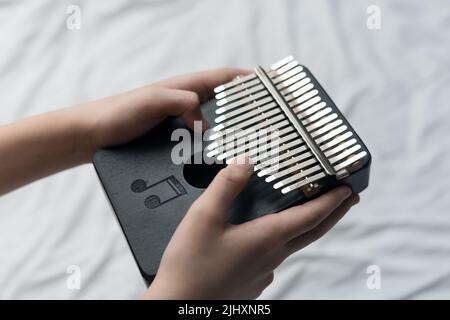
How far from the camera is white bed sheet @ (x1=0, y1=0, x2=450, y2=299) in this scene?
1.00 metres

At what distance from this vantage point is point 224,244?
73 cm

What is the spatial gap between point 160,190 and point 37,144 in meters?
0.21

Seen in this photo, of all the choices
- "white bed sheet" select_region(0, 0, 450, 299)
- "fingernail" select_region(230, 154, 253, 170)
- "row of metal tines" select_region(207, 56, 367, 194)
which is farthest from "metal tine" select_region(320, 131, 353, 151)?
"white bed sheet" select_region(0, 0, 450, 299)

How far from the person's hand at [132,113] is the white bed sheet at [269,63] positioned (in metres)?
0.22

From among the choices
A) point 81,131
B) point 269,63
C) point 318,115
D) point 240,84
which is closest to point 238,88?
→ point 240,84

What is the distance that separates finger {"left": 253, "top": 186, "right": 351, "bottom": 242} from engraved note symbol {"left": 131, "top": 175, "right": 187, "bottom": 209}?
4.9 inches

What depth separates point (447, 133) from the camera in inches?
43.9

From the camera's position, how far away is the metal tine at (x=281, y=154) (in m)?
0.80

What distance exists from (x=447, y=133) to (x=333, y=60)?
24 centimetres

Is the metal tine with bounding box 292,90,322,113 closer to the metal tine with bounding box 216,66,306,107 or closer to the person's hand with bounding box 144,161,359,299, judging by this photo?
the metal tine with bounding box 216,66,306,107

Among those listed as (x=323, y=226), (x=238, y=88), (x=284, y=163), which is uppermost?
(x=238, y=88)

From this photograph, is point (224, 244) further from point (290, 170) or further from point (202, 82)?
point (202, 82)
